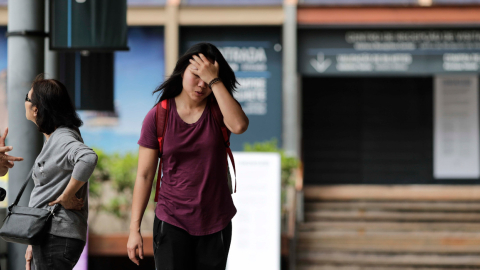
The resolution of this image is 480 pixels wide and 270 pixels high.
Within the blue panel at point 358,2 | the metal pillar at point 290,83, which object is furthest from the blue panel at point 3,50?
the blue panel at point 358,2

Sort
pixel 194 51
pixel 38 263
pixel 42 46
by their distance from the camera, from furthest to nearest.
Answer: pixel 42 46
pixel 38 263
pixel 194 51

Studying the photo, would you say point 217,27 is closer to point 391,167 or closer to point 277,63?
point 277,63

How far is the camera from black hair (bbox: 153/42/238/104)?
265cm

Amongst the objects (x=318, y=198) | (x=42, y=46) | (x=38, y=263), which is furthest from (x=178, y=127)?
(x=318, y=198)

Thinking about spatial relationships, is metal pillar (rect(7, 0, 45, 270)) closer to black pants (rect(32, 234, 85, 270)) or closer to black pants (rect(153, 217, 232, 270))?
black pants (rect(32, 234, 85, 270))

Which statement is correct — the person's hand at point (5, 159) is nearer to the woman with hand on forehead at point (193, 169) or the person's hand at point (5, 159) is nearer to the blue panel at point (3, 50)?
the woman with hand on forehead at point (193, 169)

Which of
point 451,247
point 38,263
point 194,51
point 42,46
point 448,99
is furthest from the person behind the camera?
point 448,99

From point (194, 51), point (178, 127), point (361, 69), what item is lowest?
point (178, 127)

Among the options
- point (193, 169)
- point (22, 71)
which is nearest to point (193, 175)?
point (193, 169)

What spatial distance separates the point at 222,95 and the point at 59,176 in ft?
3.32

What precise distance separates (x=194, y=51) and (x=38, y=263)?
4.44ft

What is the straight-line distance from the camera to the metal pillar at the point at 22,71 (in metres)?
3.88

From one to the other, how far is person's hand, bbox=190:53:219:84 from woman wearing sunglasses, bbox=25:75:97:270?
2.37 ft

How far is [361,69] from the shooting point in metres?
10.1
